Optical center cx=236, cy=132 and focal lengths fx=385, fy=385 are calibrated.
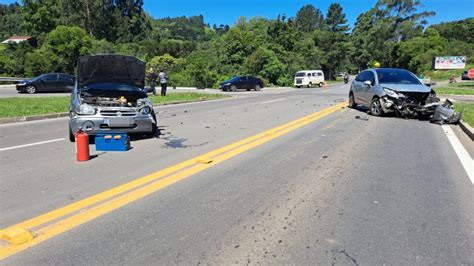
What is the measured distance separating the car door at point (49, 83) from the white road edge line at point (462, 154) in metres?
24.1

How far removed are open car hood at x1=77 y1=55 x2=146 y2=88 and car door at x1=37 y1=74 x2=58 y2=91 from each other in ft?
59.7

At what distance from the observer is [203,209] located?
441 cm

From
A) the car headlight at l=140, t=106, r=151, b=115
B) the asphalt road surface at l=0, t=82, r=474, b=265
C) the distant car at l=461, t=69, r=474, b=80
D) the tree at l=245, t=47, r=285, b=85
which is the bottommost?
the asphalt road surface at l=0, t=82, r=474, b=265

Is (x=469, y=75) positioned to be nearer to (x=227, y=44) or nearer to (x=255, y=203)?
(x=227, y=44)

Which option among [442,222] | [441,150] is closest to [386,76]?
[441,150]

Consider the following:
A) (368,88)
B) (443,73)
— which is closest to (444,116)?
(368,88)

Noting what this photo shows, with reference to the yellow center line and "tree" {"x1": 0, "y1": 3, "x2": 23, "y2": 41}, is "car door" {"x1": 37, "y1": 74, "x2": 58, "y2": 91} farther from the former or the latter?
"tree" {"x1": 0, "y1": 3, "x2": 23, "y2": 41}

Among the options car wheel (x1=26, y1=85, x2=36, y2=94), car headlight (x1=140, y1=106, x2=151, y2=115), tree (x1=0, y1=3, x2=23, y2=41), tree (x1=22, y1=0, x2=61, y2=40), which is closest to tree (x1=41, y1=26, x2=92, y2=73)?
tree (x1=22, y1=0, x2=61, y2=40)

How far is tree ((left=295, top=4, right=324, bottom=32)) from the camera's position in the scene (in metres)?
159

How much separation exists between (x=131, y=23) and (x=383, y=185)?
104211mm

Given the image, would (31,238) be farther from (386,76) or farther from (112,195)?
(386,76)

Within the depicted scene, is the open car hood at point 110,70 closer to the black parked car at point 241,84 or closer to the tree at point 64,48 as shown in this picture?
the black parked car at point 241,84

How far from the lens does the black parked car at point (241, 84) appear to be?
35594 mm

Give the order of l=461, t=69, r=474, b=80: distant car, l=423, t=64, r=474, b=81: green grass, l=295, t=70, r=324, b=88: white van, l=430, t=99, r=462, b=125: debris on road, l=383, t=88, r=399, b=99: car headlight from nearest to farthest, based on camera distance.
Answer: l=430, t=99, r=462, b=125: debris on road < l=383, t=88, r=399, b=99: car headlight < l=461, t=69, r=474, b=80: distant car < l=295, t=70, r=324, b=88: white van < l=423, t=64, r=474, b=81: green grass
